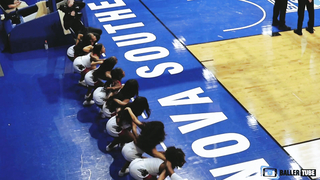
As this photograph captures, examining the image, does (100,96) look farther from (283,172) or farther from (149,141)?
(283,172)

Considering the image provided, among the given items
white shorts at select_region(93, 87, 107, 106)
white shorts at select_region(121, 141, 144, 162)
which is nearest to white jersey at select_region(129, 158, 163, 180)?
white shorts at select_region(121, 141, 144, 162)

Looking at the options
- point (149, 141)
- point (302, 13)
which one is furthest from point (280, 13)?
point (149, 141)

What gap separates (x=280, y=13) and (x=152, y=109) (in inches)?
205

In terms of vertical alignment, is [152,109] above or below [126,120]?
below

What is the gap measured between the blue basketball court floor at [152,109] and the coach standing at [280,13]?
Answer: 0.27 metres

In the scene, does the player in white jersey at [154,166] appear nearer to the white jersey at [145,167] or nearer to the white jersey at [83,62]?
the white jersey at [145,167]

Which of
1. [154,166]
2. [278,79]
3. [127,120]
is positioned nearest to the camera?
[154,166]

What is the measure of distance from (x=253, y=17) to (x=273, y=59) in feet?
7.82

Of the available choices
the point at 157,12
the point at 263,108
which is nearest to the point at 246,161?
the point at 263,108

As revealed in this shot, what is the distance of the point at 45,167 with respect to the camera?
19.6 ft

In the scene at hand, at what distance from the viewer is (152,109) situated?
285 inches

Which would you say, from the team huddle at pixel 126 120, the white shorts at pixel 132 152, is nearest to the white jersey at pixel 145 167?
the team huddle at pixel 126 120

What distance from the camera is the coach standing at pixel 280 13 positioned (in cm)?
1005

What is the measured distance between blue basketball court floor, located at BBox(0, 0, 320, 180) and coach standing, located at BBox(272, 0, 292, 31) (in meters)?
0.27
